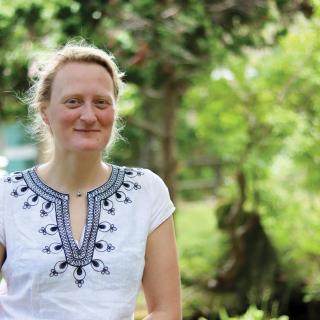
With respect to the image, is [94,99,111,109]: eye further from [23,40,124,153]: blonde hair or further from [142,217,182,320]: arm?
[142,217,182,320]: arm

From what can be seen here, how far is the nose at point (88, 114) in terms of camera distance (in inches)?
66.9

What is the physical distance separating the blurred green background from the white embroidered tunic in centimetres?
173

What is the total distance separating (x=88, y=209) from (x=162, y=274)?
25 centimetres

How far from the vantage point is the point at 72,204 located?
5.82ft

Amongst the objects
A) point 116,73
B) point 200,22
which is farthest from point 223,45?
point 116,73

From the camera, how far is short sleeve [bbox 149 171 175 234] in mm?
1776

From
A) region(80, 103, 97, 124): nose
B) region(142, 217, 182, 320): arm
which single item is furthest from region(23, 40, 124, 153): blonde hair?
region(142, 217, 182, 320): arm

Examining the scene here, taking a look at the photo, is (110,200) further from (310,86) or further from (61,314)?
(310,86)

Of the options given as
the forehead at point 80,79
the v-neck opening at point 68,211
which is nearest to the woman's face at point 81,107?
the forehead at point 80,79

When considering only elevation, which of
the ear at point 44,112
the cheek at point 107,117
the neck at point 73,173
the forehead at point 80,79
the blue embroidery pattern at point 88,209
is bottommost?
the blue embroidery pattern at point 88,209

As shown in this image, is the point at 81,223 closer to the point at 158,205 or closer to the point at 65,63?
the point at 158,205

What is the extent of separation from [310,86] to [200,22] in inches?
52.8

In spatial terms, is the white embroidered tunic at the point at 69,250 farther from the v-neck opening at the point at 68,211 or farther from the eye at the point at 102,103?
the eye at the point at 102,103

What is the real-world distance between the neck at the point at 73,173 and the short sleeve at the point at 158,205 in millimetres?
134
